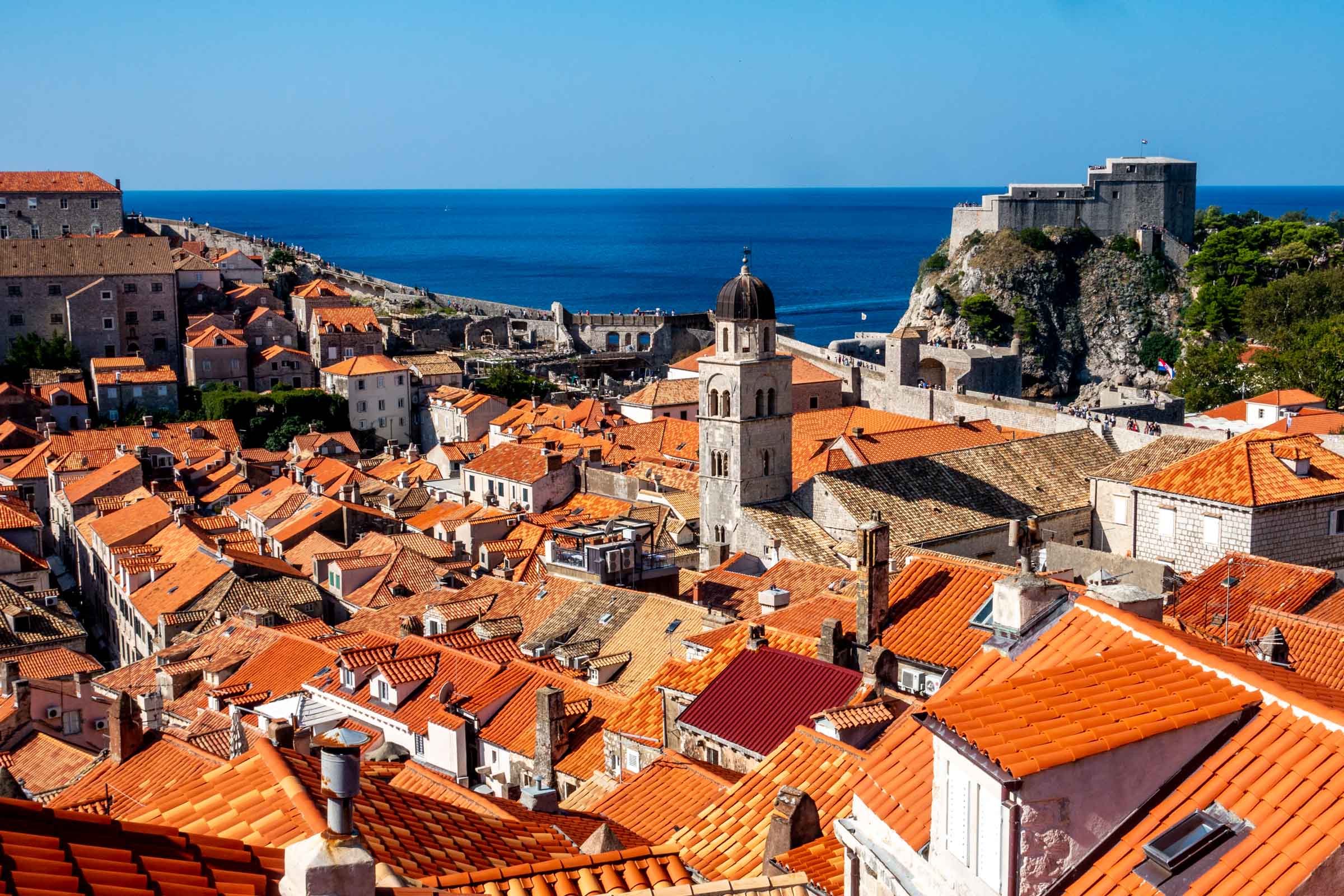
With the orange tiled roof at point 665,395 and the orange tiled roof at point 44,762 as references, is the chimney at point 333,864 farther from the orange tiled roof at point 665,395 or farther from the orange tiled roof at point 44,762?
the orange tiled roof at point 665,395

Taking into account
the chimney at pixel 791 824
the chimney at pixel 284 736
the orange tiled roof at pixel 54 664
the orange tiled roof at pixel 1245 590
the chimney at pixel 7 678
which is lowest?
the orange tiled roof at pixel 54 664

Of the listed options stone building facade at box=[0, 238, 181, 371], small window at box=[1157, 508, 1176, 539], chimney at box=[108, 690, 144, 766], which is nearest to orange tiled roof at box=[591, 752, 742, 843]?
chimney at box=[108, 690, 144, 766]

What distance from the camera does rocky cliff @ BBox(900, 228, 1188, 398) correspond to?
77.6 meters

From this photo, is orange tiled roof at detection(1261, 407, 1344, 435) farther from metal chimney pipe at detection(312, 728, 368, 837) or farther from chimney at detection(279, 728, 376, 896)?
chimney at detection(279, 728, 376, 896)

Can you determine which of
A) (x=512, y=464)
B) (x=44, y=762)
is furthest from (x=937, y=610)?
(x=512, y=464)

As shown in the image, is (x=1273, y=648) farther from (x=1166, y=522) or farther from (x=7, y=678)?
(x=7, y=678)

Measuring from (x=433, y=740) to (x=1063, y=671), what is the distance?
44.6 ft

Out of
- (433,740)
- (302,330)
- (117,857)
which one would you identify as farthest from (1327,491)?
(302,330)

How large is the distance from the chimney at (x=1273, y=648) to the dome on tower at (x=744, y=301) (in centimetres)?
1905

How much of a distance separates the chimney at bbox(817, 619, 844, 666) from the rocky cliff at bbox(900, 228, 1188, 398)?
6330 centimetres

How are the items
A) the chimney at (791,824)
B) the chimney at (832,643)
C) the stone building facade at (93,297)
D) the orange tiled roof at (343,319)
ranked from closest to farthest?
the chimney at (791,824), the chimney at (832,643), the stone building facade at (93,297), the orange tiled roof at (343,319)

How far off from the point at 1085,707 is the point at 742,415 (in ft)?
87.6

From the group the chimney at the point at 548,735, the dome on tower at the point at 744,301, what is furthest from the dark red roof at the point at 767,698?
the dome on tower at the point at 744,301

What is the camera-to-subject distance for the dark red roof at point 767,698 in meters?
13.6
